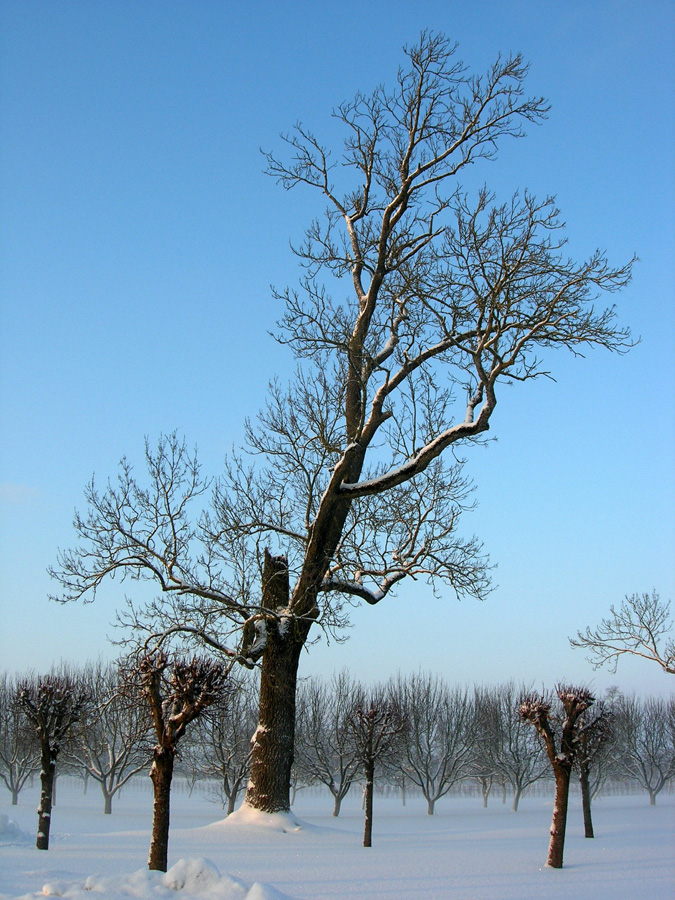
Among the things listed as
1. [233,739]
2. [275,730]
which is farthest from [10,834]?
[233,739]

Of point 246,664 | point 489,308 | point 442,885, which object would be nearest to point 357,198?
point 489,308

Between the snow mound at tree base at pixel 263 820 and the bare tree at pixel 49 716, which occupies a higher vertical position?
the bare tree at pixel 49 716

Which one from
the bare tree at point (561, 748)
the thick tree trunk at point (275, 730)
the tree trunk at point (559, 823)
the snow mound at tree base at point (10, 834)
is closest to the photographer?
the tree trunk at point (559, 823)

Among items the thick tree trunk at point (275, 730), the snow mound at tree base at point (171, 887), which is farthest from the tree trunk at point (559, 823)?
the snow mound at tree base at point (171, 887)

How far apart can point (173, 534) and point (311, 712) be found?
3447cm

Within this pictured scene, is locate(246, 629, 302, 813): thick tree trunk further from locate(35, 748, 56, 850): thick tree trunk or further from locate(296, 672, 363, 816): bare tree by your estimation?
locate(296, 672, 363, 816): bare tree

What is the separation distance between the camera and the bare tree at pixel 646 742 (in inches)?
1982

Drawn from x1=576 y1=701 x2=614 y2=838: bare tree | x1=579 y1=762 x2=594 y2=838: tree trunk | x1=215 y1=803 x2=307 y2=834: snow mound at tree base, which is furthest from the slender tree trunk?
x1=579 y1=762 x2=594 y2=838: tree trunk

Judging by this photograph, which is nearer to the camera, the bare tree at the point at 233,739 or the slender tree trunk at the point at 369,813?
the slender tree trunk at the point at 369,813

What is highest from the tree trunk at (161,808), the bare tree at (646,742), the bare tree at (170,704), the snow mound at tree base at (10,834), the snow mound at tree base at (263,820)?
the bare tree at (170,704)

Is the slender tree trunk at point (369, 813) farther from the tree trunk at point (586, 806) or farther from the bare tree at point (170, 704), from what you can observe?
the tree trunk at point (586, 806)

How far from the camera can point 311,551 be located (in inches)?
598

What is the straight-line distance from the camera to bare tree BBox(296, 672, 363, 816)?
1585 inches

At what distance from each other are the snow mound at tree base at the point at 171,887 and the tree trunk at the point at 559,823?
750 centimetres
